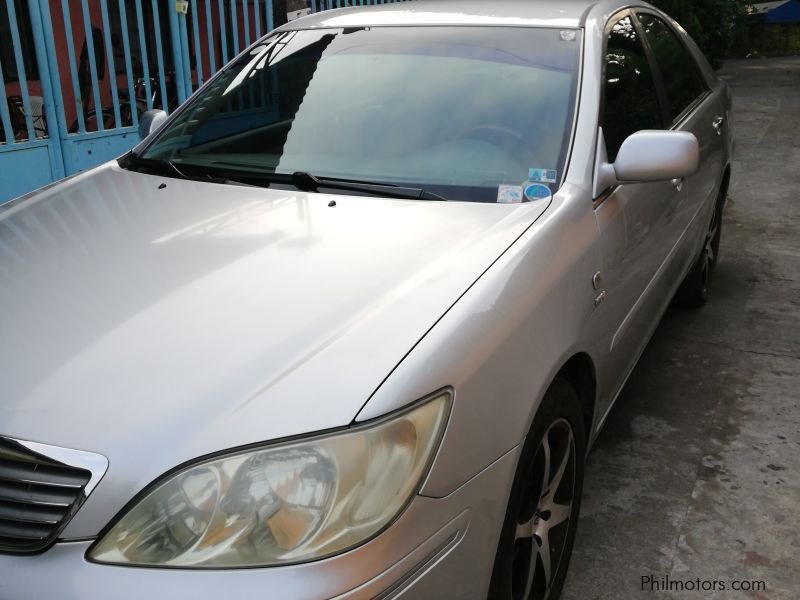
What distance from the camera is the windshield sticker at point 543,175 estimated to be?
249cm

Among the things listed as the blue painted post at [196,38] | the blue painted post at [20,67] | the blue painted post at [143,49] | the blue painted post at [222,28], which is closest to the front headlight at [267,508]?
the blue painted post at [20,67]

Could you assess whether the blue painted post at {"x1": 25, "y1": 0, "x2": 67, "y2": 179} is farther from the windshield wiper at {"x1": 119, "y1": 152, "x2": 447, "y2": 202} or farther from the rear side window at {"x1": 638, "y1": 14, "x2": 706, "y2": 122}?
the rear side window at {"x1": 638, "y1": 14, "x2": 706, "y2": 122}

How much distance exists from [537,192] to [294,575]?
1.38 m

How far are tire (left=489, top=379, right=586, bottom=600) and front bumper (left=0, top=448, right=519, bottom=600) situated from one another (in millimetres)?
302

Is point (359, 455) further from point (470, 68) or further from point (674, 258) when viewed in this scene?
point (674, 258)

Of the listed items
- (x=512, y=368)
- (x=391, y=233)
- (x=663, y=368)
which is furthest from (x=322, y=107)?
(x=663, y=368)

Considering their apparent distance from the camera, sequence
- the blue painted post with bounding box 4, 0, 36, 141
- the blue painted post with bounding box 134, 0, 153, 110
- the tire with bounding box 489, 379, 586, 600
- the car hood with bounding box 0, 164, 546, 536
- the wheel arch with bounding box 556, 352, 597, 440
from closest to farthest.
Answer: the car hood with bounding box 0, 164, 546, 536, the tire with bounding box 489, 379, 586, 600, the wheel arch with bounding box 556, 352, 597, 440, the blue painted post with bounding box 4, 0, 36, 141, the blue painted post with bounding box 134, 0, 153, 110

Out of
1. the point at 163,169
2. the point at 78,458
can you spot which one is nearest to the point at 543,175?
the point at 163,169

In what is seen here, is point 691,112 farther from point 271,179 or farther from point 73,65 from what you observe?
point 73,65

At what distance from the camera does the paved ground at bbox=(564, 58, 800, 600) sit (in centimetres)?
261

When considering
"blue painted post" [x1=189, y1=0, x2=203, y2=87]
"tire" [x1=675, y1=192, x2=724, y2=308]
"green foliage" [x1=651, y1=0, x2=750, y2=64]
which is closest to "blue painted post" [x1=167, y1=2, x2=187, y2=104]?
"blue painted post" [x1=189, y1=0, x2=203, y2=87]

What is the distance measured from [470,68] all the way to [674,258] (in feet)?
4.21

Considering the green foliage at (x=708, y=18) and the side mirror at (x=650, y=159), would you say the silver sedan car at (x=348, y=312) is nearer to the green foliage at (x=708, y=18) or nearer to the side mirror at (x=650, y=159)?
the side mirror at (x=650, y=159)

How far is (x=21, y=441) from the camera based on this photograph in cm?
153
